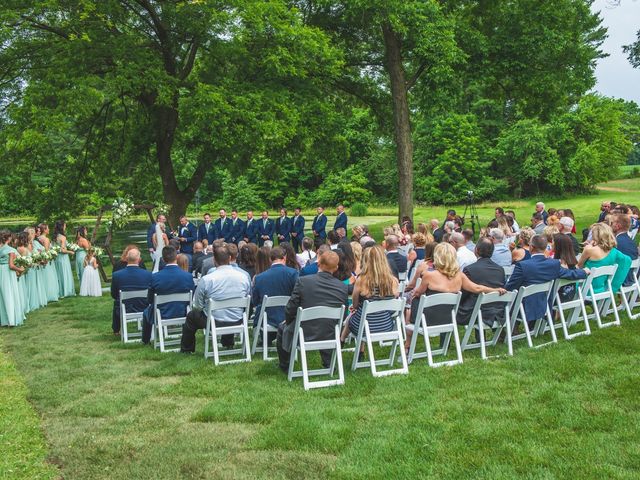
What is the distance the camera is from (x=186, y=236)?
19.3m

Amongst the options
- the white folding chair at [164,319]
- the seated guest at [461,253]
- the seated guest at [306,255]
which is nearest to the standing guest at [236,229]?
the seated guest at [306,255]

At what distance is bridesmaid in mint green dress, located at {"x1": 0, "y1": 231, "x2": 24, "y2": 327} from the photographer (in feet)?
37.6

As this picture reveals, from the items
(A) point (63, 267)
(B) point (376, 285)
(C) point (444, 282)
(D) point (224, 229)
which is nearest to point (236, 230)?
(D) point (224, 229)

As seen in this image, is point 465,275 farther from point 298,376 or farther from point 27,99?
point 27,99

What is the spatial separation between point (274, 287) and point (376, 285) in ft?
5.17

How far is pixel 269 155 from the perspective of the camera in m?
24.6

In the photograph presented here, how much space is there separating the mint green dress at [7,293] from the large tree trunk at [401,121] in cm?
1352

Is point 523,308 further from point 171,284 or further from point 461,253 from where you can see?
point 171,284

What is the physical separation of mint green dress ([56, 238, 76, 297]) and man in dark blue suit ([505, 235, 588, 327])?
11.5 meters

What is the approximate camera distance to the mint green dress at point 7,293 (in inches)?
451

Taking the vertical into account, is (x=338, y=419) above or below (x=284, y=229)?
below

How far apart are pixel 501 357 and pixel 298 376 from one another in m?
2.41

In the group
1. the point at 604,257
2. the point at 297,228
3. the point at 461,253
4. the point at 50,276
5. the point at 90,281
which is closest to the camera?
the point at 604,257

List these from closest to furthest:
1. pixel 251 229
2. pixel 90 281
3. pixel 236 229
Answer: pixel 90 281 → pixel 236 229 → pixel 251 229
